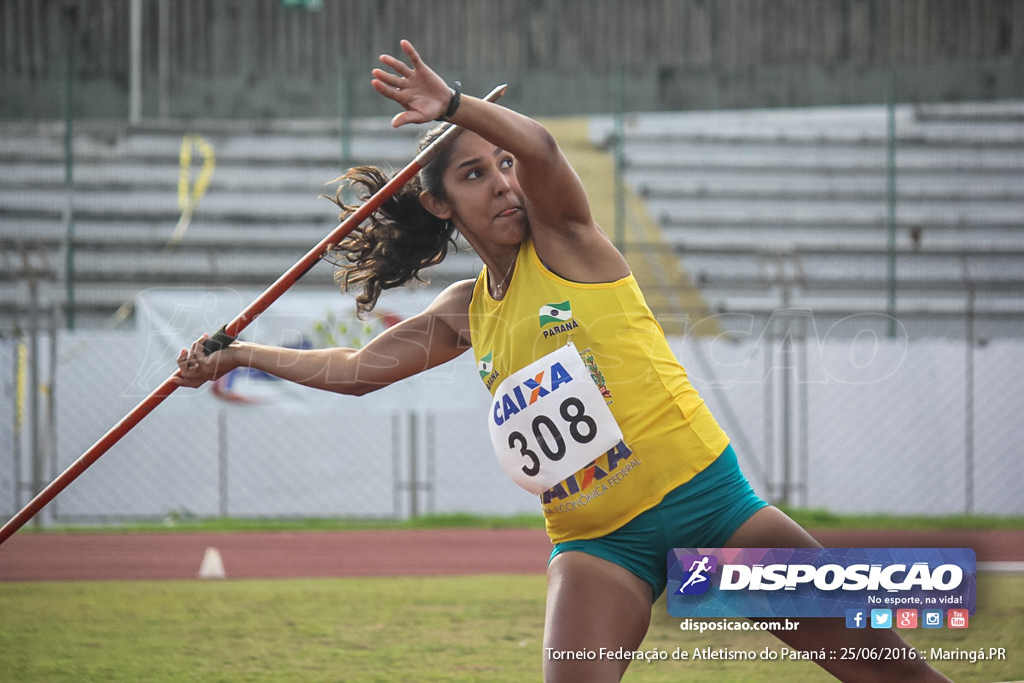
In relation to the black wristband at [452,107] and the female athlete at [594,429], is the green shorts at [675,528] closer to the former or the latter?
the female athlete at [594,429]

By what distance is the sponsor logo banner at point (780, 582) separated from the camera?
2.88 meters

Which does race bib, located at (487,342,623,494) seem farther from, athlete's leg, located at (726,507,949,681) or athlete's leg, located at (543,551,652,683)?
athlete's leg, located at (726,507,949,681)

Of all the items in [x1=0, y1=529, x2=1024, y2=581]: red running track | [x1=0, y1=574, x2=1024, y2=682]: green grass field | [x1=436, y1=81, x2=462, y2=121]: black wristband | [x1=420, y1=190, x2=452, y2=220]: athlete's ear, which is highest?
[x1=436, y1=81, x2=462, y2=121]: black wristband

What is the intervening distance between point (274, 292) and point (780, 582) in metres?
1.66

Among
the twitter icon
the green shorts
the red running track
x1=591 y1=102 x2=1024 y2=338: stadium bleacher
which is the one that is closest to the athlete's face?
the green shorts

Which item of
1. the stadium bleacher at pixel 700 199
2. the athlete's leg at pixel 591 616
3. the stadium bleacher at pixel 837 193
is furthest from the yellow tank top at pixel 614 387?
the stadium bleacher at pixel 837 193

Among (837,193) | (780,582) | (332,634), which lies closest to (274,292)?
(780,582)

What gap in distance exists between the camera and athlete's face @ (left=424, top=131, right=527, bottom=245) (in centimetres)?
292

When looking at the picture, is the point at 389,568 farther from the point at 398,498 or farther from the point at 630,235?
the point at 630,235

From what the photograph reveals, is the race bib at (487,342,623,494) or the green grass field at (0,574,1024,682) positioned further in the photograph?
the green grass field at (0,574,1024,682)

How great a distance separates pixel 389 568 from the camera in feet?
25.7

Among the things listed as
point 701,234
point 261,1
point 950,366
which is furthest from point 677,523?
point 261,1

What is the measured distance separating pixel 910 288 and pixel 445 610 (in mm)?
6670

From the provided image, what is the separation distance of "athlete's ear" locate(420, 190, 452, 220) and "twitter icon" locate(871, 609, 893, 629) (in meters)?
1.51
